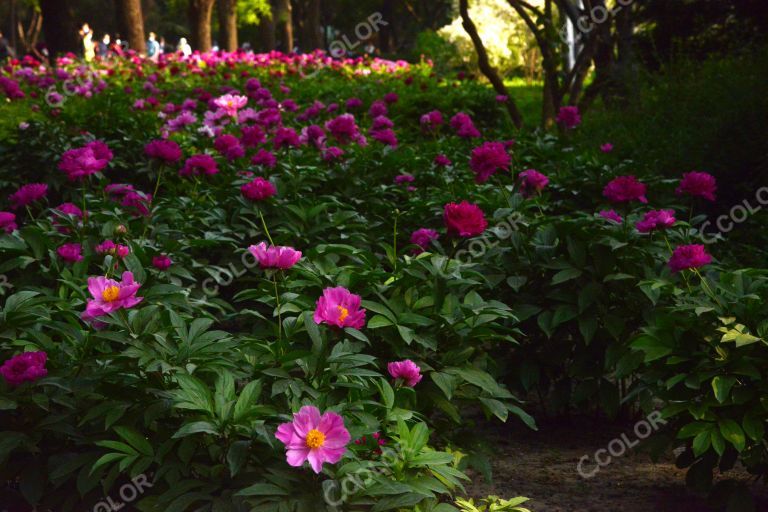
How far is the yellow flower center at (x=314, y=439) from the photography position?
238 centimetres

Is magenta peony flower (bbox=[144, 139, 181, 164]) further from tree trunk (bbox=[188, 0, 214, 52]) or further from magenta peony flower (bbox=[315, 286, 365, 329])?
tree trunk (bbox=[188, 0, 214, 52])

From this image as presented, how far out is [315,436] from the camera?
239 centimetres

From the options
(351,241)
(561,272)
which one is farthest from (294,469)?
(351,241)

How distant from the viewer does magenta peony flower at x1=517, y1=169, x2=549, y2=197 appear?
4.53 m

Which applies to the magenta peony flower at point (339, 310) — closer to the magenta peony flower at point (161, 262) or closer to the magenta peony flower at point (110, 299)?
the magenta peony flower at point (110, 299)

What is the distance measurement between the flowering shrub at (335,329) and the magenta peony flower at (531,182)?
12 mm

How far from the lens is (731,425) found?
121 inches

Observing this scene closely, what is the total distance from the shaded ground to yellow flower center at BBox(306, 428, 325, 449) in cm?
136

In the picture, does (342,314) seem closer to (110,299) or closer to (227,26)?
(110,299)

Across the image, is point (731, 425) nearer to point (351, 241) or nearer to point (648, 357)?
point (648, 357)

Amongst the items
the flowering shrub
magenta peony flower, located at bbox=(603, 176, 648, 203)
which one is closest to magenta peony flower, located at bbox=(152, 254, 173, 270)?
the flowering shrub

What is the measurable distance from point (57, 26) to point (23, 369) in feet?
53.1

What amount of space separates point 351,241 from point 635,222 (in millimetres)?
1363

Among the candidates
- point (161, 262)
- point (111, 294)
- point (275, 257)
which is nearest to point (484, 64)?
point (161, 262)
